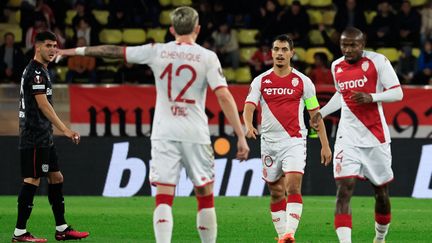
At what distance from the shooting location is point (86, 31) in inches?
952

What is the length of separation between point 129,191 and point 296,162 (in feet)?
25.4

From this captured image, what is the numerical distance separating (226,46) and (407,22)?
4.05m

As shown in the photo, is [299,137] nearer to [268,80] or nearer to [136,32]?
[268,80]

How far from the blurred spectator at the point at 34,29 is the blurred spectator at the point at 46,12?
0.12 meters

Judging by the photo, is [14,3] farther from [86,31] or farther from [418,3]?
[418,3]

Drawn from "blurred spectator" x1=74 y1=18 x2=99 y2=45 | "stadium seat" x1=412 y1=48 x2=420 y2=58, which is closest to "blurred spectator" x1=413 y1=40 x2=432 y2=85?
"stadium seat" x1=412 y1=48 x2=420 y2=58

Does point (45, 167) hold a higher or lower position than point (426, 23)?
lower

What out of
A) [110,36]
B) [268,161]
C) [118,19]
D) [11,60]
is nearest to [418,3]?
[118,19]

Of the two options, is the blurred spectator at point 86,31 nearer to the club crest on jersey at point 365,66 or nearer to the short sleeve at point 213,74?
the club crest on jersey at point 365,66

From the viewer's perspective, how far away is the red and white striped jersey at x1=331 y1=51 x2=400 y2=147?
36.9 ft

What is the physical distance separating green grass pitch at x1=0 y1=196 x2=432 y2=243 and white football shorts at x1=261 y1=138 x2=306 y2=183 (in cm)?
78

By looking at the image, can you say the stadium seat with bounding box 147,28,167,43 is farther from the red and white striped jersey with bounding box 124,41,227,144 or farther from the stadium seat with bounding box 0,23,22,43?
the red and white striped jersey with bounding box 124,41,227,144

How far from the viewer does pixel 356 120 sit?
1135 centimetres

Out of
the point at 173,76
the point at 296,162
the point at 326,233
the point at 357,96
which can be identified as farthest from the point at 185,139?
the point at 326,233
